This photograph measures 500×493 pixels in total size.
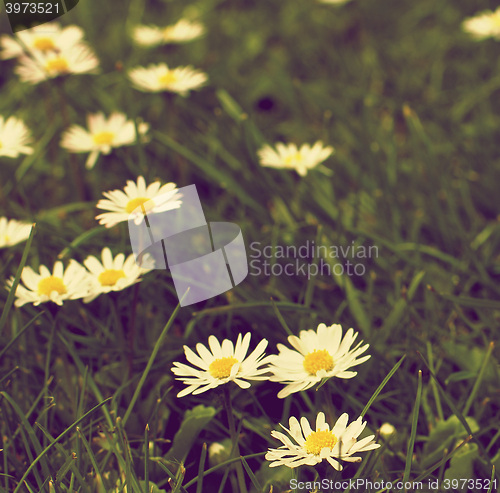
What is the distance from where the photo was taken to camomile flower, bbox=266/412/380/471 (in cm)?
62

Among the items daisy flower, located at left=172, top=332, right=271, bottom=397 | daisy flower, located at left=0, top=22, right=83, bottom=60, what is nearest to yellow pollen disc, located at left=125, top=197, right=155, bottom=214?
daisy flower, located at left=172, top=332, right=271, bottom=397

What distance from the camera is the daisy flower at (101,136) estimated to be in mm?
1285

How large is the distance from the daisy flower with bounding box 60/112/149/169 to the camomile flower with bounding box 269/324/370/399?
74 centimetres

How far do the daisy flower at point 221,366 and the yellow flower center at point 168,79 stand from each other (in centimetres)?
91

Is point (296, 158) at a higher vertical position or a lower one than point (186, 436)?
higher

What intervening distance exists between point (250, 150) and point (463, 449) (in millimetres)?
815

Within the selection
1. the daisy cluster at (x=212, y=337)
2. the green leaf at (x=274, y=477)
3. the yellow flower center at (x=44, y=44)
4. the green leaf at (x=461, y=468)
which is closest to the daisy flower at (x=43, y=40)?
the yellow flower center at (x=44, y=44)

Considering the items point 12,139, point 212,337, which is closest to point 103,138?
point 12,139

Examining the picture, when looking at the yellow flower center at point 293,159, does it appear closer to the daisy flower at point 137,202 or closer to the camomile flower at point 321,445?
the daisy flower at point 137,202

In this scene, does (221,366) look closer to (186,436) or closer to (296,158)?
(186,436)

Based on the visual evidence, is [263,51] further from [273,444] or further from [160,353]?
[273,444]

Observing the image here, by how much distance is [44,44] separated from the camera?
1.44 m

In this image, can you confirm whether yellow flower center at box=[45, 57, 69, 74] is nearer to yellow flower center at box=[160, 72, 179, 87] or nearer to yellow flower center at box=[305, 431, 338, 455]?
yellow flower center at box=[160, 72, 179, 87]

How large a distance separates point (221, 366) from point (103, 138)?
812 millimetres
